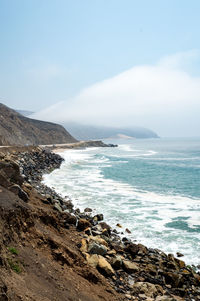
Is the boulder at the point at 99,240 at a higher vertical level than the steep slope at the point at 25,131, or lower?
lower

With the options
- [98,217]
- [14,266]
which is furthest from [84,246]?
[98,217]

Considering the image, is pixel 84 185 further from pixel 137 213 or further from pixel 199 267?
pixel 199 267

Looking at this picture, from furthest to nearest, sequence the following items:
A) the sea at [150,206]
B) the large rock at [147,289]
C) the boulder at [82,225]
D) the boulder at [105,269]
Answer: the sea at [150,206]
the boulder at [82,225]
the boulder at [105,269]
the large rock at [147,289]

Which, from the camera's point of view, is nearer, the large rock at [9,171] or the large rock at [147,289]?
the large rock at [147,289]

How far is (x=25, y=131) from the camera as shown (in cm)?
10000

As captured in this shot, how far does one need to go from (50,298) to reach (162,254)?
6.46m

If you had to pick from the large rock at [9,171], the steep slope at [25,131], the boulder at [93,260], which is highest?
the steep slope at [25,131]

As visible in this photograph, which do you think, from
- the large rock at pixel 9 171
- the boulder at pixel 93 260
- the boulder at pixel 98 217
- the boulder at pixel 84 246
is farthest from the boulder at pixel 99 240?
the large rock at pixel 9 171

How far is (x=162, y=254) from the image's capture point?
10.2 metres

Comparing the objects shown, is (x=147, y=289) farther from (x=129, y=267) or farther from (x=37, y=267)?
(x=37, y=267)

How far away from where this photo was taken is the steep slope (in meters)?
79.8

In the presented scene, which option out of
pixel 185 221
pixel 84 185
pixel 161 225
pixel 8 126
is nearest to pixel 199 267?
pixel 161 225

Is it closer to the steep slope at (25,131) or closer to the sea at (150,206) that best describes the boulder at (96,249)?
the sea at (150,206)

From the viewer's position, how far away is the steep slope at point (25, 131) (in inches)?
3142
